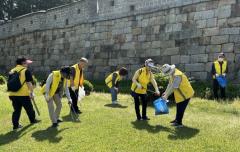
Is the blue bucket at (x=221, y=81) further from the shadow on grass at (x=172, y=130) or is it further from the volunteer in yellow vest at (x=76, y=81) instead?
the volunteer in yellow vest at (x=76, y=81)

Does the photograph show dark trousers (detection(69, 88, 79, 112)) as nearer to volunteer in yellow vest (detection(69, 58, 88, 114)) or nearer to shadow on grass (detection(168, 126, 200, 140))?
volunteer in yellow vest (detection(69, 58, 88, 114))

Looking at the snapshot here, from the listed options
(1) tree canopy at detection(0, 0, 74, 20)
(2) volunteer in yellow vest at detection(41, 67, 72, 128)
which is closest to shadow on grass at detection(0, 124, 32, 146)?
(2) volunteer in yellow vest at detection(41, 67, 72, 128)

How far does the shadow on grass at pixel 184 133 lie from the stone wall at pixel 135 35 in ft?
20.8

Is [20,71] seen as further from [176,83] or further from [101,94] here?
[101,94]

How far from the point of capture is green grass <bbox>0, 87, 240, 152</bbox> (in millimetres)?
7992

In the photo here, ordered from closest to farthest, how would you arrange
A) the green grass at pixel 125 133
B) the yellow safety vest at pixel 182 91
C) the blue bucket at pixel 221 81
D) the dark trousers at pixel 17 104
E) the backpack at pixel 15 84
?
the green grass at pixel 125 133 → the yellow safety vest at pixel 182 91 → the backpack at pixel 15 84 → the dark trousers at pixel 17 104 → the blue bucket at pixel 221 81

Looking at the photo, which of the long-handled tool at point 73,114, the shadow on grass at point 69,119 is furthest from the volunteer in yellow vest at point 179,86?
the long-handled tool at point 73,114

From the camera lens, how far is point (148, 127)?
940 cm

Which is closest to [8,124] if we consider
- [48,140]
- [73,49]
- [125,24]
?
[48,140]

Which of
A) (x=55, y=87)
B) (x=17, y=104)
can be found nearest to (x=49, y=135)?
(x=55, y=87)

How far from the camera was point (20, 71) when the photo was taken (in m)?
9.63

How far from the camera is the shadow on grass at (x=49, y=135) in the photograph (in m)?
8.73

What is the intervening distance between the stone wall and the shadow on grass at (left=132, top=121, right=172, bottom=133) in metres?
6.24

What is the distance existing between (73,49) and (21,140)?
1401cm
